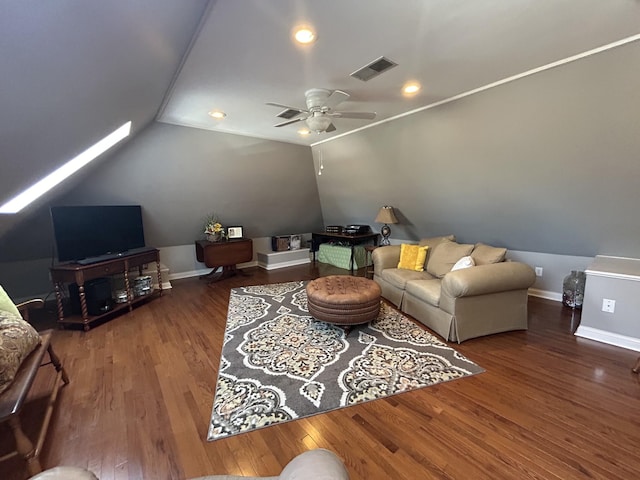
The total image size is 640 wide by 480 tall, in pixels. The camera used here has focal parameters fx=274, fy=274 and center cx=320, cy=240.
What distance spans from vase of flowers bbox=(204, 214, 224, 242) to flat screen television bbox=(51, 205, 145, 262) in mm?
1063

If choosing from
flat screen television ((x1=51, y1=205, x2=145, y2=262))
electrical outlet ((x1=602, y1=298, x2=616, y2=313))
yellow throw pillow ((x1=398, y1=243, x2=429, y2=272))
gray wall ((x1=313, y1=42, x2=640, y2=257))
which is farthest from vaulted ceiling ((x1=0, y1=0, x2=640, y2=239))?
electrical outlet ((x1=602, y1=298, x2=616, y2=313))

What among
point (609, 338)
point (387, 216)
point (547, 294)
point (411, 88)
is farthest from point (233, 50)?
point (547, 294)

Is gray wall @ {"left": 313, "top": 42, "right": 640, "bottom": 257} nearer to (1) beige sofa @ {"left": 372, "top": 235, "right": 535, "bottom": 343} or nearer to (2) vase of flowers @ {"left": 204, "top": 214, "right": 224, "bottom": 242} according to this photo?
(1) beige sofa @ {"left": 372, "top": 235, "right": 535, "bottom": 343}

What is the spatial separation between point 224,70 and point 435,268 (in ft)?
10.4

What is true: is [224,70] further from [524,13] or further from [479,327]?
[479,327]

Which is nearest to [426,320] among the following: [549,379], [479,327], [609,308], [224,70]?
[479,327]

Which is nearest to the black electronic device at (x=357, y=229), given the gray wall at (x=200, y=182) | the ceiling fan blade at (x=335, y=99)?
the gray wall at (x=200, y=182)

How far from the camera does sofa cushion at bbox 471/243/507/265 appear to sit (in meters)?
2.95

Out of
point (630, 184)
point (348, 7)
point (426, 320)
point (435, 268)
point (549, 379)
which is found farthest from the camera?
point (435, 268)

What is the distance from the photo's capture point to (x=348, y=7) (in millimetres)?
1566

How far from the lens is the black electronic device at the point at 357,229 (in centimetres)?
580

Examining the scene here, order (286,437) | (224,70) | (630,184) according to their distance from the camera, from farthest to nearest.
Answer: (630,184) → (224,70) → (286,437)

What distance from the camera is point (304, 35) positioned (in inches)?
71.7

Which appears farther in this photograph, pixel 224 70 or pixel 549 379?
pixel 224 70
